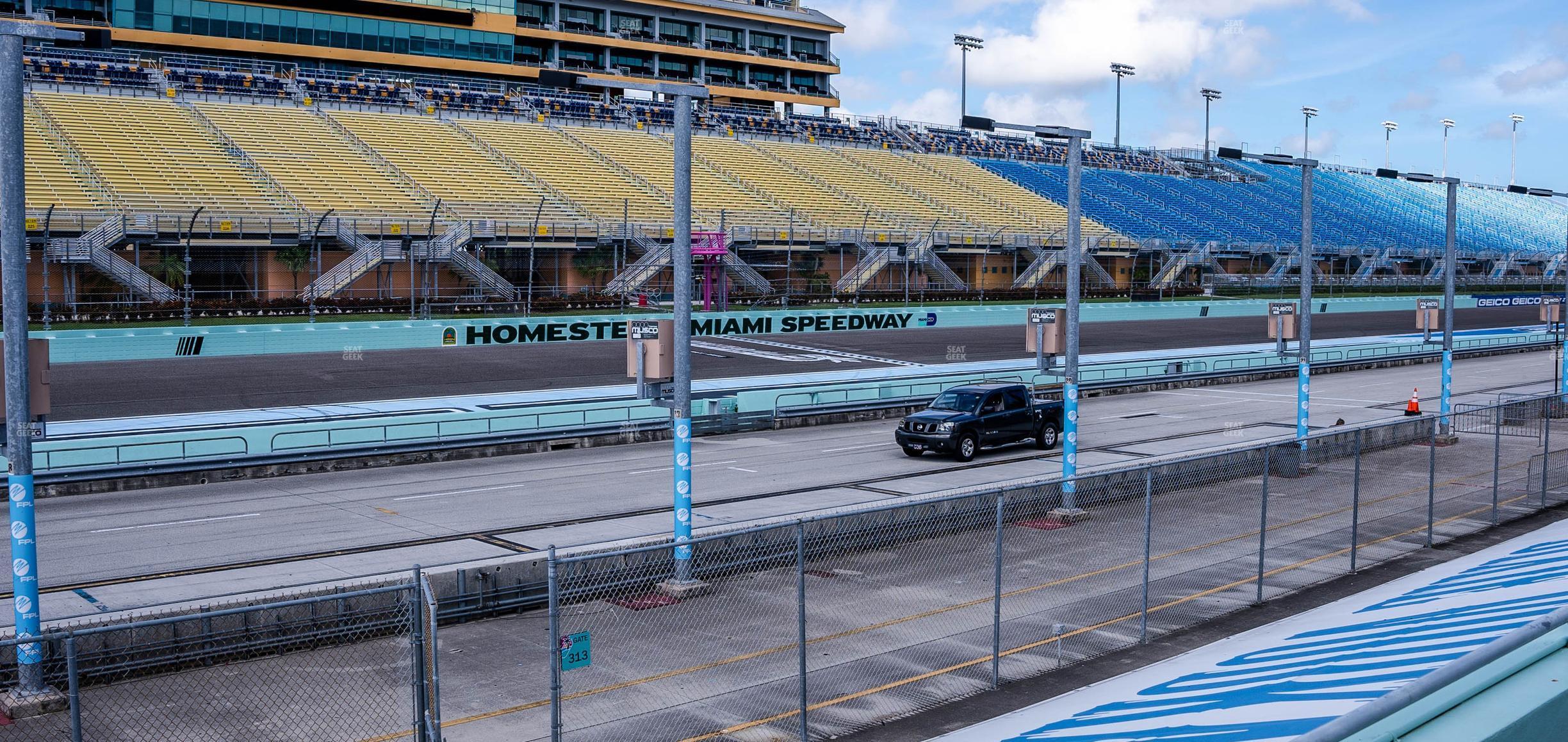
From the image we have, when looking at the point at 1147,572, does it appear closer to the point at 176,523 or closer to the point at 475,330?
the point at 176,523

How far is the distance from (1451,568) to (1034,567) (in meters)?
4.44

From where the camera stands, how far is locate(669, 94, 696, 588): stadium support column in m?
15.2

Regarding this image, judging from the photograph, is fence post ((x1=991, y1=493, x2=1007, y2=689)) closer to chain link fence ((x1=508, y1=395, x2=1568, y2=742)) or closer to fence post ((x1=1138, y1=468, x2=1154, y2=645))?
chain link fence ((x1=508, y1=395, x2=1568, y2=742))

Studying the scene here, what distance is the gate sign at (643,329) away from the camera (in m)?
15.5

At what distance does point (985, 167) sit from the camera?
3787 inches

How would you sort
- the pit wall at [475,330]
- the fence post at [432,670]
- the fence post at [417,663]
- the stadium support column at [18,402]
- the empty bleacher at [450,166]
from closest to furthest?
the fence post at [432,670] < the fence post at [417,663] < the stadium support column at [18,402] < the pit wall at [475,330] < the empty bleacher at [450,166]

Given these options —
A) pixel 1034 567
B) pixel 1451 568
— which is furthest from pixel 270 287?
pixel 1451 568

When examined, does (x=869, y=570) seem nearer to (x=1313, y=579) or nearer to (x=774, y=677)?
(x=774, y=677)

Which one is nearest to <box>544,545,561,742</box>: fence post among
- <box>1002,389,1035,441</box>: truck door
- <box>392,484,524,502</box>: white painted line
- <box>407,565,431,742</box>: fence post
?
<box>407,565,431,742</box>: fence post

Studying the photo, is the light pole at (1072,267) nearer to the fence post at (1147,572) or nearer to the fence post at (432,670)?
the fence post at (1147,572)

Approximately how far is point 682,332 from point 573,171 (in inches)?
2225

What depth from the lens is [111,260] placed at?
4700cm

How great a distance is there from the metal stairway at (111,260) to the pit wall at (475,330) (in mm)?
4828

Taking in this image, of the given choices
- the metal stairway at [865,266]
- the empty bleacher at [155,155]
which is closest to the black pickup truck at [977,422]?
the empty bleacher at [155,155]
